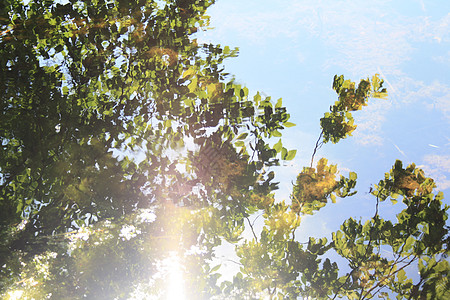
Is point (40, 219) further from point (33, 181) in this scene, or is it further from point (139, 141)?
point (139, 141)

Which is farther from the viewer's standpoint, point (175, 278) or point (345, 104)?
point (175, 278)

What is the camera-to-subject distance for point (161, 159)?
646 centimetres

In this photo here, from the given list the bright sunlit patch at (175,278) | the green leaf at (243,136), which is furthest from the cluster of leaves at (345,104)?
the bright sunlit patch at (175,278)

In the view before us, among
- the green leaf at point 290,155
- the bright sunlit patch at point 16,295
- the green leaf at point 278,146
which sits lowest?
the bright sunlit patch at point 16,295

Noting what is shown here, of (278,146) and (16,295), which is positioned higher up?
(278,146)

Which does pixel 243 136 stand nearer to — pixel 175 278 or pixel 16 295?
pixel 175 278

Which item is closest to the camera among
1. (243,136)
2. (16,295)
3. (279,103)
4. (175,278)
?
(279,103)

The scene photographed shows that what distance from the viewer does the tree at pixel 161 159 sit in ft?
18.5

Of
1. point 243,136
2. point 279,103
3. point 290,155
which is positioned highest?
point 279,103

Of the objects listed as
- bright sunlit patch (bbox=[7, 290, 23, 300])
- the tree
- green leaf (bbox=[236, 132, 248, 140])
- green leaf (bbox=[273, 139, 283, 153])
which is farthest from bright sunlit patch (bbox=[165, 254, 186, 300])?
green leaf (bbox=[273, 139, 283, 153])

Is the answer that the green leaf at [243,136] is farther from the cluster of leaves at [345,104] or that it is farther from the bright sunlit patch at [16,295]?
the bright sunlit patch at [16,295]

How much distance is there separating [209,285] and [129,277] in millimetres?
2375

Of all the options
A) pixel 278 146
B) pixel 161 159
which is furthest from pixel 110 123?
pixel 278 146

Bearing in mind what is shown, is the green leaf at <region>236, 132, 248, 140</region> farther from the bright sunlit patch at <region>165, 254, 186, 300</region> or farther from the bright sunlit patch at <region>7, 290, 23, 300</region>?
the bright sunlit patch at <region>7, 290, 23, 300</region>
